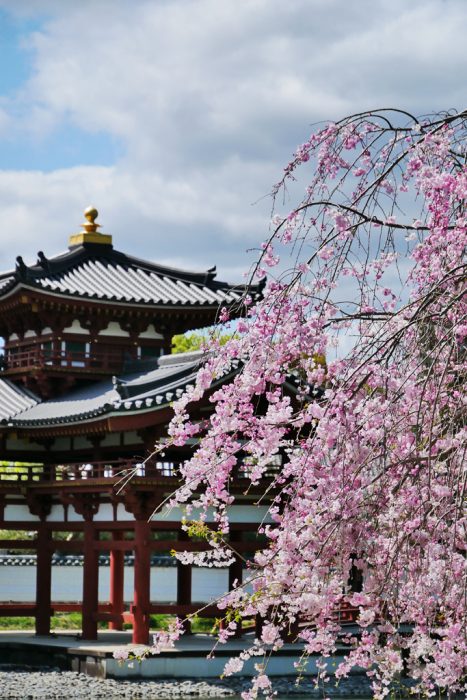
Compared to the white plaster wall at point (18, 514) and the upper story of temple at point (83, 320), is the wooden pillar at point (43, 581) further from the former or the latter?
the upper story of temple at point (83, 320)

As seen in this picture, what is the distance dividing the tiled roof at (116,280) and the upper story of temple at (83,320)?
2 centimetres

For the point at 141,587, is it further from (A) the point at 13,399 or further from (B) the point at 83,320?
(B) the point at 83,320

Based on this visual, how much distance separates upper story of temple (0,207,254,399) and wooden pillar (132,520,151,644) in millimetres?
5220

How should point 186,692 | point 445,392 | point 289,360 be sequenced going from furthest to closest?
1. point 186,692
2. point 289,360
3. point 445,392

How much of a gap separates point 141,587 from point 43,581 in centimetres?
390

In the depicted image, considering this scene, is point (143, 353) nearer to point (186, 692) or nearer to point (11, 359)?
point (11, 359)

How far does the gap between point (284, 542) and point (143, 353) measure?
18296 mm

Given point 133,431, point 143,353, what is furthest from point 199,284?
point 133,431

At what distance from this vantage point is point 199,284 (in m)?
26.0

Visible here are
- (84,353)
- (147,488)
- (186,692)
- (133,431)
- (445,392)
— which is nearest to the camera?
(445,392)

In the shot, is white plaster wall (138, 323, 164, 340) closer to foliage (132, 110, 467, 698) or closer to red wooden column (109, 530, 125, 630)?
red wooden column (109, 530, 125, 630)

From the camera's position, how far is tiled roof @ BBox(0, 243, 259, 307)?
23.6 metres

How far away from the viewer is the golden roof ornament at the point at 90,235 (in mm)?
26734

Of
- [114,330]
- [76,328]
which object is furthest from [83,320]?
[114,330]
